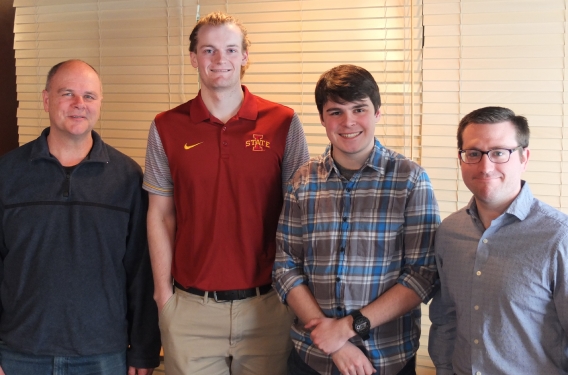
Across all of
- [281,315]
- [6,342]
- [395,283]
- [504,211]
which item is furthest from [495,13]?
[6,342]

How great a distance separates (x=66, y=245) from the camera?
6.22 ft

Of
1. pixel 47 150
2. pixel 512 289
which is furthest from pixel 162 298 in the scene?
pixel 512 289

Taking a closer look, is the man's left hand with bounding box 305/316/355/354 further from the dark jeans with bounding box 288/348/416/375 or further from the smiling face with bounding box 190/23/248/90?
the smiling face with bounding box 190/23/248/90

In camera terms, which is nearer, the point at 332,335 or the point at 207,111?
the point at 332,335

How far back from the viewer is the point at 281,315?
1.94 m

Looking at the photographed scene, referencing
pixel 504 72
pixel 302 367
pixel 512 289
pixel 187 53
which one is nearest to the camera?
pixel 512 289

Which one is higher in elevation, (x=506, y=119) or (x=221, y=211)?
(x=506, y=119)

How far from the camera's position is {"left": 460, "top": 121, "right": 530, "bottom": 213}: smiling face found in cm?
143

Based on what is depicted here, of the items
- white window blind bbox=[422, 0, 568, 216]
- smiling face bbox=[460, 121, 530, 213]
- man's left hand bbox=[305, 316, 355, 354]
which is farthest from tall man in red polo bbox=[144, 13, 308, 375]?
white window blind bbox=[422, 0, 568, 216]

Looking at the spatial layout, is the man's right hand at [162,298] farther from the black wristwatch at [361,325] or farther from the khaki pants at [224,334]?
the black wristwatch at [361,325]

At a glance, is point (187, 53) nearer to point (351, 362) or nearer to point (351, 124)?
point (351, 124)

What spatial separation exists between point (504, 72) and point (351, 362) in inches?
59.6

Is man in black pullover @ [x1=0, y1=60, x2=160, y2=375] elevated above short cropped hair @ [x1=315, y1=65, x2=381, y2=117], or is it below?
below

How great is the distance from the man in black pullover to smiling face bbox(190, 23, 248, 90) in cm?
47
